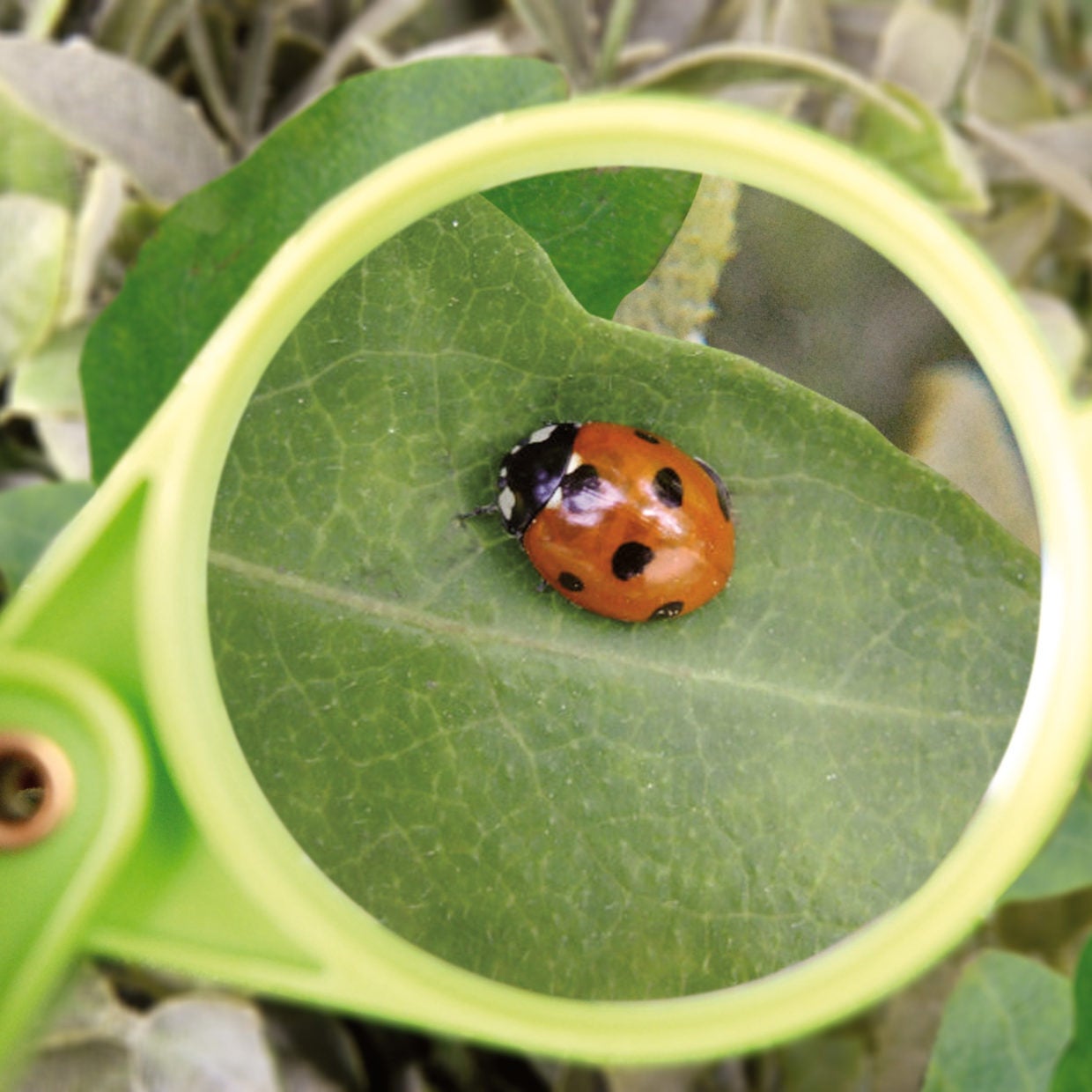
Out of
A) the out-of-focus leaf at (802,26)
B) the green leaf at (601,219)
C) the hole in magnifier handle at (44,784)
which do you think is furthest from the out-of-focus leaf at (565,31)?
the hole in magnifier handle at (44,784)

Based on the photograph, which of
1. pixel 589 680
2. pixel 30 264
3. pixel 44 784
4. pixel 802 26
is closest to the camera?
pixel 44 784

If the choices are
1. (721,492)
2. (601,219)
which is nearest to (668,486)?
(721,492)

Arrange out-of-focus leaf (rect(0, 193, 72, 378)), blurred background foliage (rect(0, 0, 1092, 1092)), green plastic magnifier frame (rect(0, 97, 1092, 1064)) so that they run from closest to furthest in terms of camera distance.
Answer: green plastic magnifier frame (rect(0, 97, 1092, 1064)) → blurred background foliage (rect(0, 0, 1092, 1092)) → out-of-focus leaf (rect(0, 193, 72, 378))

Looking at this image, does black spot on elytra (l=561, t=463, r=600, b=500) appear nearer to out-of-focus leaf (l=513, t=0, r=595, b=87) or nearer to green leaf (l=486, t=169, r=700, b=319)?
green leaf (l=486, t=169, r=700, b=319)

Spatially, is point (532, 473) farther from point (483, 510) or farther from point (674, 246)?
point (674, 246)

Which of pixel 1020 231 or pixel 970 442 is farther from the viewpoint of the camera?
pixel 1020 231

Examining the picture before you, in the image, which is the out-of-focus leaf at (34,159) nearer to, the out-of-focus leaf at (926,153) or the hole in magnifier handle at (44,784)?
the hole in magnifier handle at (44,784)

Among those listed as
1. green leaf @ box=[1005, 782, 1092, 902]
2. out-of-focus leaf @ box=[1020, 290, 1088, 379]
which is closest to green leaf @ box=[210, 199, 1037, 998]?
green leaf @ box=[1005, 782, 1092, 902]

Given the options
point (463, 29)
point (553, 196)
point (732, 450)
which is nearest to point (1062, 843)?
point (732, 450)
